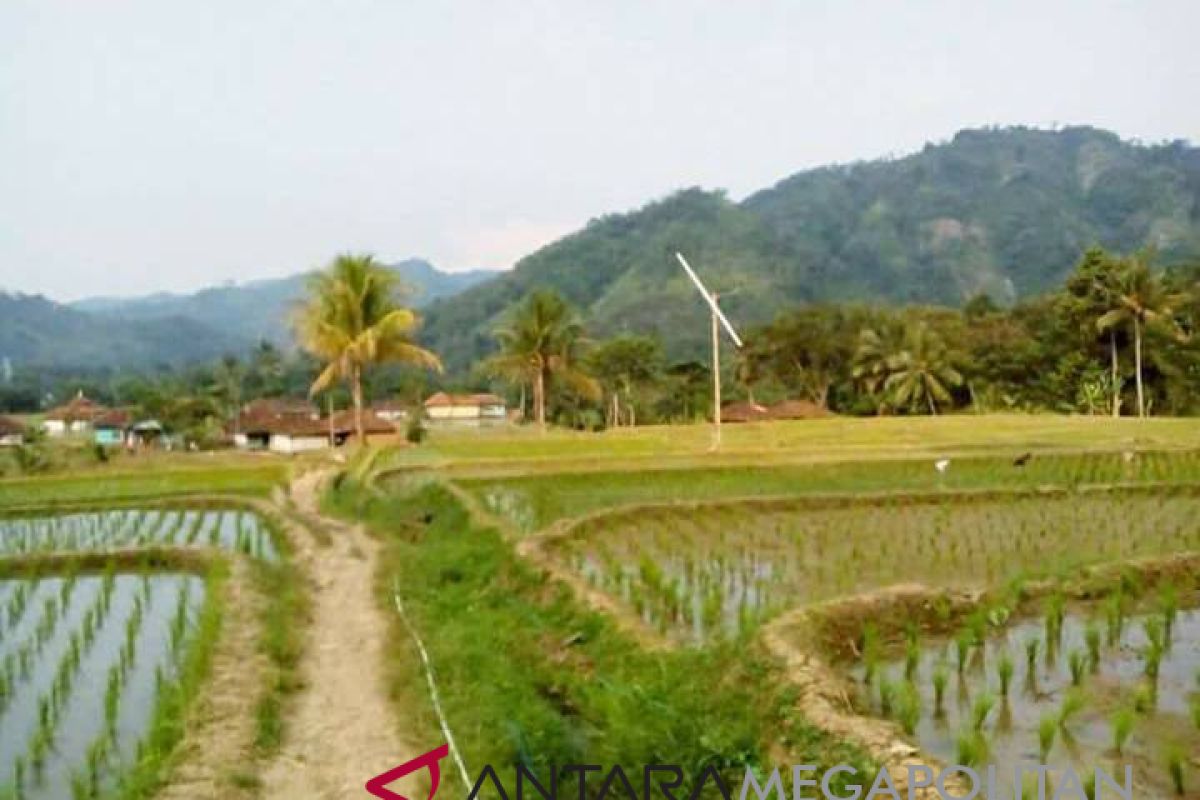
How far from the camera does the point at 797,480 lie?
18.6 m

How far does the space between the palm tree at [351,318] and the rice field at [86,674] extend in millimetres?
12217

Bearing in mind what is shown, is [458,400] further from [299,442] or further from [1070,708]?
[1070,708]

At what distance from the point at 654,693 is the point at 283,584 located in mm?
6450

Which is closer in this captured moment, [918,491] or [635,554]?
[635,554]

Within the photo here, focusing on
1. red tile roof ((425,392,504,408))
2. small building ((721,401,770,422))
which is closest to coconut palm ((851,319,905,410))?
small building ((721,401,770,422))

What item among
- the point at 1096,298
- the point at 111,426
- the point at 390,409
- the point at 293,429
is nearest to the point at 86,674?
the point at 1096,298

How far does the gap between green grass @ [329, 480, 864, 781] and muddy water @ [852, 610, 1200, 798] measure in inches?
31.4

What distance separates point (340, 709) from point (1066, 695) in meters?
4.39

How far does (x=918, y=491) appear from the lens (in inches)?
641

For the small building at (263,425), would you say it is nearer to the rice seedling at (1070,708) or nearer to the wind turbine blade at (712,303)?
the wind turbine blade at (712,303)

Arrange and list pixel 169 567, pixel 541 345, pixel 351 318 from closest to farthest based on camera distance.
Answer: pixel 169 567
pixel 351 318
pixel 541 345

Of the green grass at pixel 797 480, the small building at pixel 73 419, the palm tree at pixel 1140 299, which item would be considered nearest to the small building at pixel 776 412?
the palm tree at pixel 1140 299

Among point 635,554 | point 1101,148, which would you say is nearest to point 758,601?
point 635,554

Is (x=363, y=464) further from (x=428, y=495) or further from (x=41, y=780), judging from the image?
(x=41, y=780)
